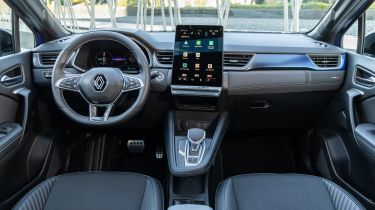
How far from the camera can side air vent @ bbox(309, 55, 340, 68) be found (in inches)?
96.3

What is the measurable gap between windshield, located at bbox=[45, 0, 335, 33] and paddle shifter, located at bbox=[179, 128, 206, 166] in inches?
26.2

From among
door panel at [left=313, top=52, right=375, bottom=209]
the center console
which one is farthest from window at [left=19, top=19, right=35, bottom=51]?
door panel at [left=313, top=52, right=375, bottom=209]

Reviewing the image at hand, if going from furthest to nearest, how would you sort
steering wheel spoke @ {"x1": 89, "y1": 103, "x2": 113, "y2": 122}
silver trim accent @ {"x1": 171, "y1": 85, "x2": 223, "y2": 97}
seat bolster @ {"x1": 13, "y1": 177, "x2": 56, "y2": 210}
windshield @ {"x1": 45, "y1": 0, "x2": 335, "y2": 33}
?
windshield @ {"x1": 45, "y1": 0, "x2": 335, "y2": 33}
silver trim accent @ {"x1": 171, "y1": 85, "x2": 223, "y2": 97}
steering wheel spoke @ {"x1": 89, "y1": 103, "x2": 113, "y2": 122}
seat bolster @ {"x1": 13, "y1": 177, "x2": 56, "y2": 210}

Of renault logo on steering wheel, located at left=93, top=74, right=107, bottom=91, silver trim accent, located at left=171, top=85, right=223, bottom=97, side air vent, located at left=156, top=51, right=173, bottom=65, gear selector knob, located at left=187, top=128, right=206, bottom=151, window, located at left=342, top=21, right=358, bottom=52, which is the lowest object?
gear selector knob, located at left=187, top=128, right=206, bottom=151

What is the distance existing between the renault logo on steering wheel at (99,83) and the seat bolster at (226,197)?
2.29 ft

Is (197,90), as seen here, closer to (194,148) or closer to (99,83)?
(194,148)

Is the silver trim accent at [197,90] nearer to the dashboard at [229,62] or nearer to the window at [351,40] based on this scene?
the dashboard at [229,62]

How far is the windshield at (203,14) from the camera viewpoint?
2.83m

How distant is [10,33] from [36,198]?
120cm

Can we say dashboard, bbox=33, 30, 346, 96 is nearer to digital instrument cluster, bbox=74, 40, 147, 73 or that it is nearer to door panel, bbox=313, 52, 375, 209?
digital instrument cluster, bbox=74, 40, 147, 73

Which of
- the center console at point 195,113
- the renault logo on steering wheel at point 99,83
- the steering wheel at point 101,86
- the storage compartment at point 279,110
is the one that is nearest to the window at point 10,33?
the steering wheel at point 101,86

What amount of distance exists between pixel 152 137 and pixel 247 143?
2.34ft

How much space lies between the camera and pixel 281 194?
1.81 meters

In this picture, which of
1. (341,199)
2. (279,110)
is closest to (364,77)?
(279,110)
